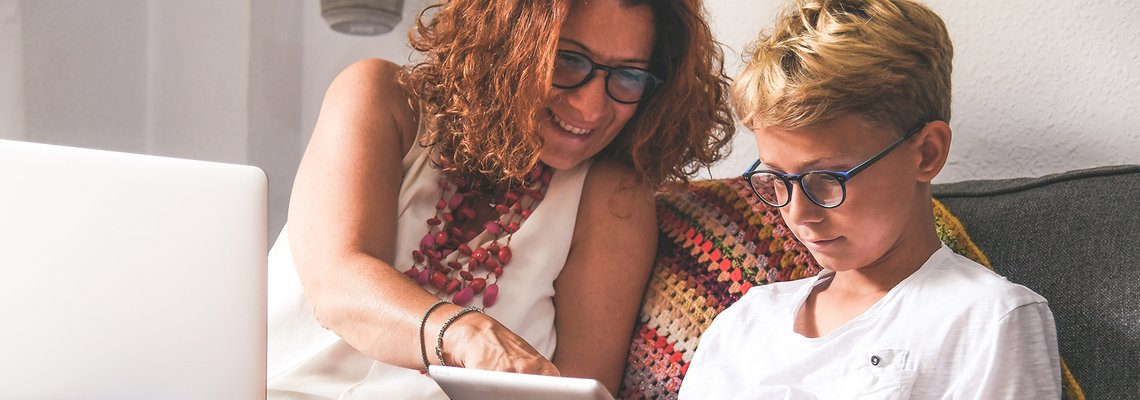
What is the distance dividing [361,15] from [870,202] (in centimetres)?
194

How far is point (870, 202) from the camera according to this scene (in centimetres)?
102

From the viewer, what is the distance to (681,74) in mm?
1520

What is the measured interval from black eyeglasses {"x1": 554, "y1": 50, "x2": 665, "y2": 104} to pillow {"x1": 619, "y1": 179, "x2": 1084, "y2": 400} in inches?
8.5

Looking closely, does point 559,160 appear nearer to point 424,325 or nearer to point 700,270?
point 700,270

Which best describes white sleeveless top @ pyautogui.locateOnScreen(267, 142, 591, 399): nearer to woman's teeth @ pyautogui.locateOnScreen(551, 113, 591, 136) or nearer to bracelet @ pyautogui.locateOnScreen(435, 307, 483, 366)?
woman's teeth @ pyautogui.locateOnScreen(551, 113, 591, 136)

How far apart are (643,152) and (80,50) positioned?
175 cm

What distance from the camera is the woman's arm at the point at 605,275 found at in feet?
4.90

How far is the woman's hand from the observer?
3.56 feet

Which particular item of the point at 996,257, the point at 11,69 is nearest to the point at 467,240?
the point at 996,257

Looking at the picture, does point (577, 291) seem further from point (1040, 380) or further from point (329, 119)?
point (1040, 380)

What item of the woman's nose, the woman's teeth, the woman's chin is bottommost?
the woman's chin

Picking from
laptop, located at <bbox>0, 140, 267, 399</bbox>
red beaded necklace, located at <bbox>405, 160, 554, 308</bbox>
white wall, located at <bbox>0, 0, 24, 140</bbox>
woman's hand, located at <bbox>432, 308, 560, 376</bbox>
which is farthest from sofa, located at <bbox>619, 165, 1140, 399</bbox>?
white wall, located at <bbox>0, 0, 24, 140</bbox>

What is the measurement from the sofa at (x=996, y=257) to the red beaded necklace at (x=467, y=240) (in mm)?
228

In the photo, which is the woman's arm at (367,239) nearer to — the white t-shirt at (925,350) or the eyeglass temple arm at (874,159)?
the white t-shirt at (925,350)
